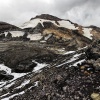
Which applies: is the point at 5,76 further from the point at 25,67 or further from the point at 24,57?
the point at 24,57

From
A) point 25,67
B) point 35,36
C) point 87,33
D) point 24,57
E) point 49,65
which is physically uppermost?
point 87,33

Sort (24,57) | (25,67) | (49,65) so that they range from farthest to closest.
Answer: (24,57) → (25,67) → (49,65)

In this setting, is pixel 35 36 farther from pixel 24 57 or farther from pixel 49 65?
pixel 49 65

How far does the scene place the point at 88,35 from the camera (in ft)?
347

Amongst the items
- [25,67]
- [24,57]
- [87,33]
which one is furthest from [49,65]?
[87,33]

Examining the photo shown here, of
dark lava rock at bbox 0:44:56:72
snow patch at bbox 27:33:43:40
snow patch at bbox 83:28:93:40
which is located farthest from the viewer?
snow patch at bbox 83:28:93:40

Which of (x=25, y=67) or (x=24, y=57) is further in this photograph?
(x=24, y=57)

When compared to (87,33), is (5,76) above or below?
below

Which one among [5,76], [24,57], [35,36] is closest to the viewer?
[5,76]

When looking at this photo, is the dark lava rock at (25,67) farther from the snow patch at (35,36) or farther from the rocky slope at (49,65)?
the snow patch at (35,36)

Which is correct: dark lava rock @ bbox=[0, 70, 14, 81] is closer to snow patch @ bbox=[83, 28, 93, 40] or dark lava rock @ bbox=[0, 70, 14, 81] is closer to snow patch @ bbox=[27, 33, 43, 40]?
snow patch @ bbox=[27, 33, 43, 40]

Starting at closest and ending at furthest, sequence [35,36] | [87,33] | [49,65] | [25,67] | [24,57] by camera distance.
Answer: [49,65], [25,67], [24,57], [35,36], [87,33]

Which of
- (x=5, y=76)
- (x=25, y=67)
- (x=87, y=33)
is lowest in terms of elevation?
(x=5, y=76)

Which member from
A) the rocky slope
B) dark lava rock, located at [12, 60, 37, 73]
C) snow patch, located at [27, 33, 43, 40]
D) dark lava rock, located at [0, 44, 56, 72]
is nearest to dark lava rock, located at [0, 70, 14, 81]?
the rocky slope
